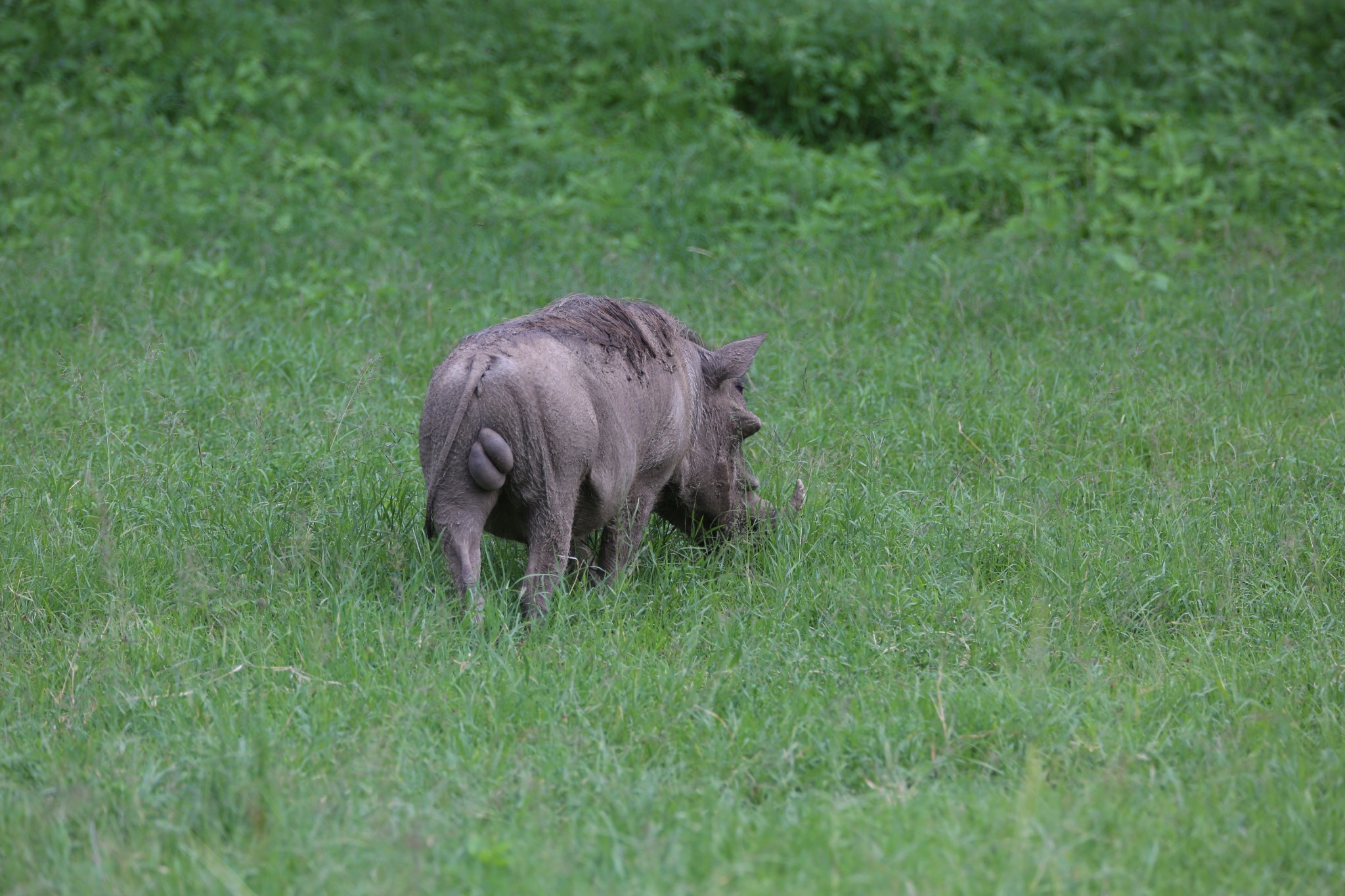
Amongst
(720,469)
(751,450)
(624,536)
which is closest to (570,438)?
(624,536)

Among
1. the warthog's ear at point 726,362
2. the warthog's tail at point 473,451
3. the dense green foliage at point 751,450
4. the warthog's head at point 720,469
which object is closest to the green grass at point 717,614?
the dense green foliage at point 751,450

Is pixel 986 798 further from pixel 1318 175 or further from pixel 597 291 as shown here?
pixel 1318 175

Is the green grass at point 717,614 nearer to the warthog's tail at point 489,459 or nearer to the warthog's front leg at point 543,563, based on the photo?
the warthog's front leg at point 543,563

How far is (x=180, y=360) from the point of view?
706cm

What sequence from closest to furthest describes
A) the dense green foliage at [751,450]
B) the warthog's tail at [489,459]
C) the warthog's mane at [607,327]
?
the dense green foliage at [751,450] → the warthog's tail at [489,459] → the warthog's mane at [607,327]

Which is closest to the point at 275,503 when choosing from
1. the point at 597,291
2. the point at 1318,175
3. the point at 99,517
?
the point at 99,517

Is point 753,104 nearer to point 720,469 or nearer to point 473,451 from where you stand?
point 720,469

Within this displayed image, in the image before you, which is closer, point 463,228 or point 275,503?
point 275,503

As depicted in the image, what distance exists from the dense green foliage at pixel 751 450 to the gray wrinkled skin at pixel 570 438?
0.28 metres

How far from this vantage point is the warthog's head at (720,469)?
548cm

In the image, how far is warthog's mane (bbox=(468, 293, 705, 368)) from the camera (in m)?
4.74

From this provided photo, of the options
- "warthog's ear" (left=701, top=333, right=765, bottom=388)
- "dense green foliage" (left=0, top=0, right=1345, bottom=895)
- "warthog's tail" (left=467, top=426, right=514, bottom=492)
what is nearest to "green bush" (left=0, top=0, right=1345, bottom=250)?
"dense green foliage" (left=0, top=0, right=1345, bottom=895)

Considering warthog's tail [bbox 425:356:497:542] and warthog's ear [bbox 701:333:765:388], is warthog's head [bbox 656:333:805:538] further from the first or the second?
warthog's tail [bbox 425:356:497:542]

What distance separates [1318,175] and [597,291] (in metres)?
5.55
